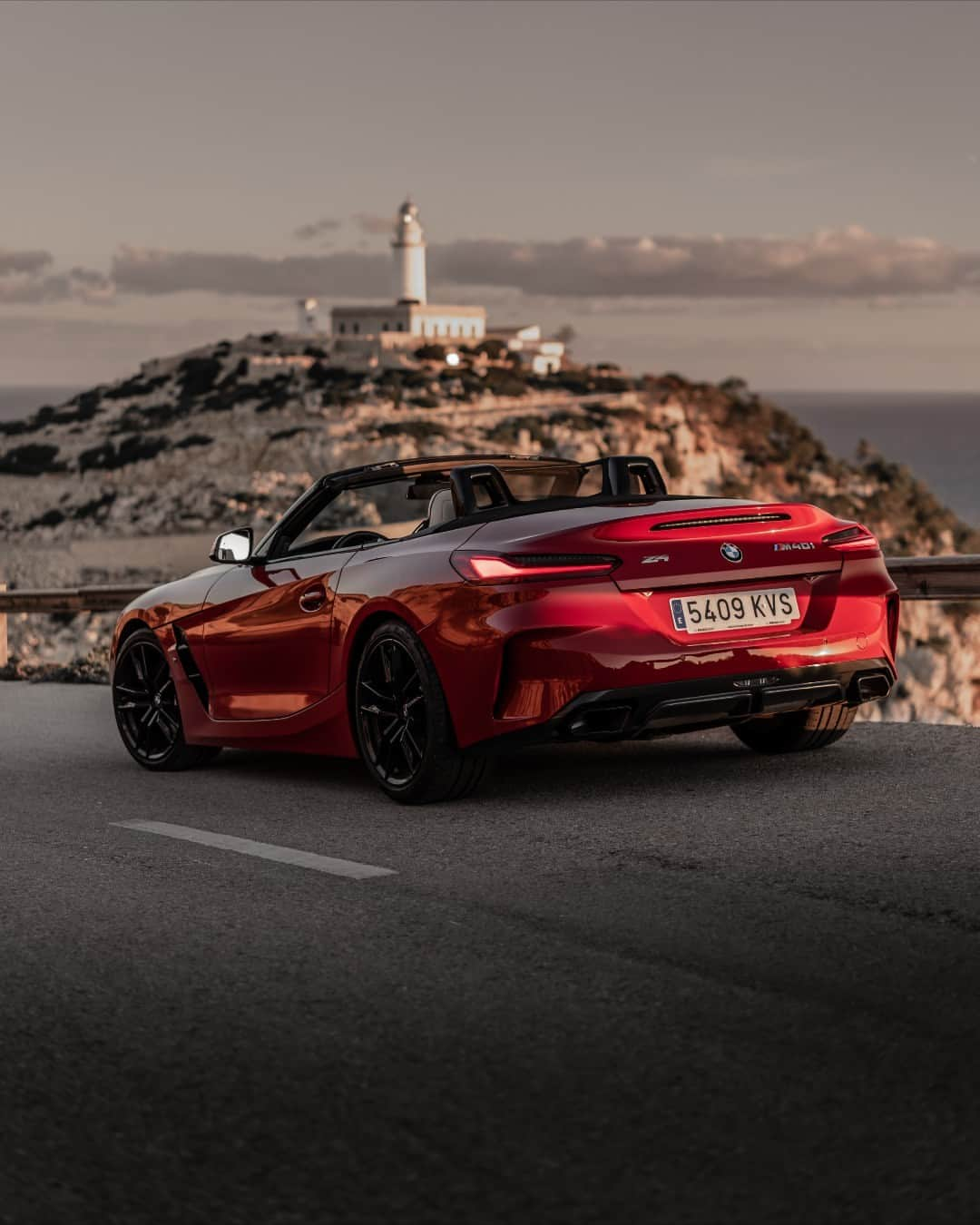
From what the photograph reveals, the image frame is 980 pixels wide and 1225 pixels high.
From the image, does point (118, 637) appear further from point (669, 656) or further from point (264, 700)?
point (669, 656)

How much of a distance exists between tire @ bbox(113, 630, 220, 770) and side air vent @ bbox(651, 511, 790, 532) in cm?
301

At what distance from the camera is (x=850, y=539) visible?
802 centimetres

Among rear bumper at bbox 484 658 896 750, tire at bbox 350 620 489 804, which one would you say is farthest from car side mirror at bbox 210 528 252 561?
rear bumper at bbox 484 658 896 750

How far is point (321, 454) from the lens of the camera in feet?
509

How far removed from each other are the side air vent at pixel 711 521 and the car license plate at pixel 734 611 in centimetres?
28

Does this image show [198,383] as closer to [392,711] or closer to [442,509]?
[442,509]

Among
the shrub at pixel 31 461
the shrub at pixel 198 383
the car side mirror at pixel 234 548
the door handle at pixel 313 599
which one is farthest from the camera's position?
the shrub at pixel 198 383

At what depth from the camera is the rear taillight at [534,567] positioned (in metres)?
7.29

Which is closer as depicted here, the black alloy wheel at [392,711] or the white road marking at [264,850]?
the white road marking at [264,850]

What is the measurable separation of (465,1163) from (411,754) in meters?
4.34

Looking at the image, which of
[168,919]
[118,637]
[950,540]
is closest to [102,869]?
[168,919]

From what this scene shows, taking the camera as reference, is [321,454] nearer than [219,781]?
No

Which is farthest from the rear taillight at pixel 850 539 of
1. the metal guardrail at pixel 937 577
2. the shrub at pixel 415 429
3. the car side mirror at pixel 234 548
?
the shrub at pixel 415 429

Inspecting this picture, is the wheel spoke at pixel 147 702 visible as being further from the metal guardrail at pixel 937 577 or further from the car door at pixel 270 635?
the metal guardrail at pixel 937 577
